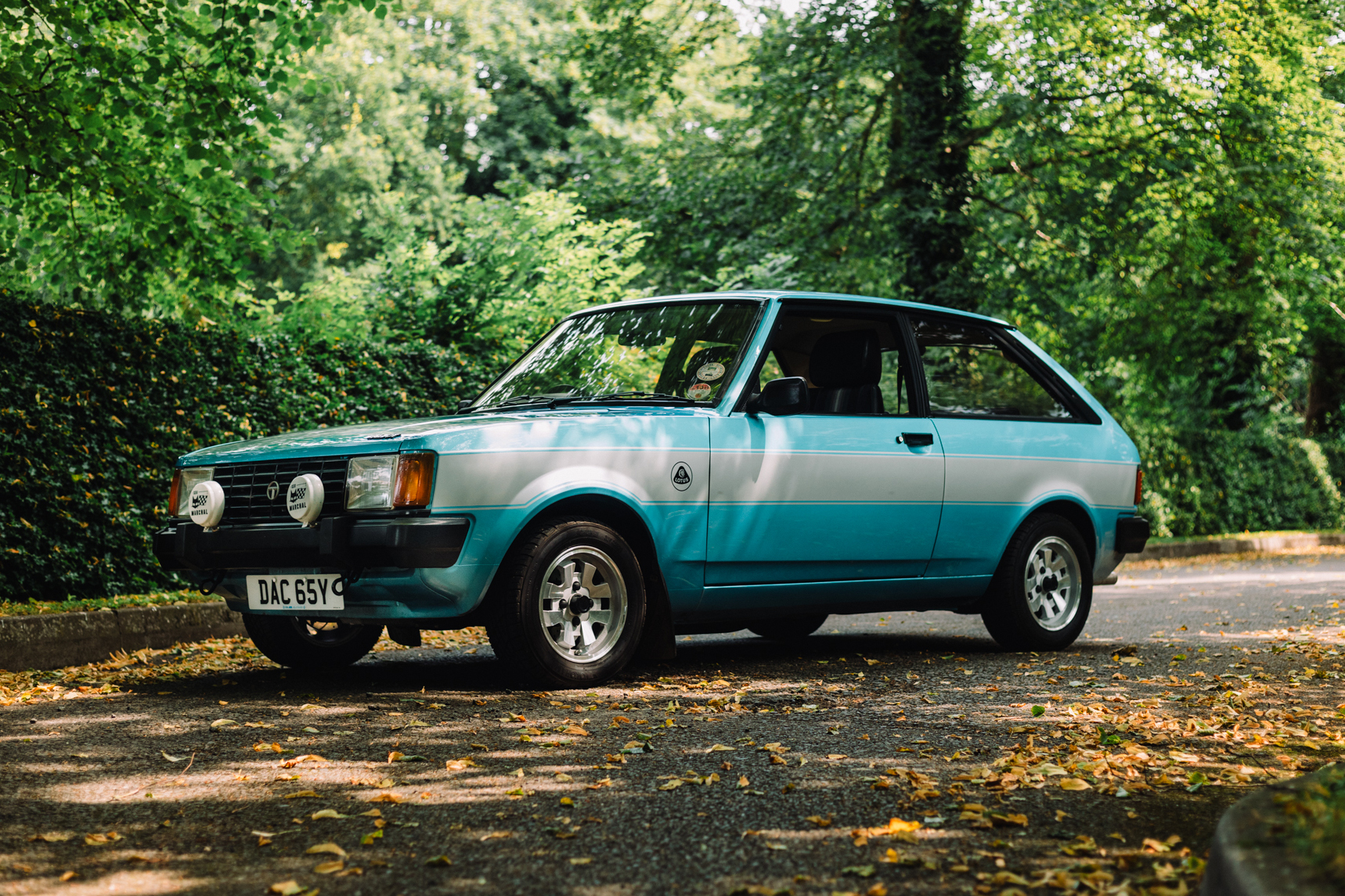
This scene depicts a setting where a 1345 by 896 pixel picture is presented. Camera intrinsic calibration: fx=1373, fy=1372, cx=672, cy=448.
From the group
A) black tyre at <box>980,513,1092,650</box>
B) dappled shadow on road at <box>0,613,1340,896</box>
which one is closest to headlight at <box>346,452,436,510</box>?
dappled shadow on road at <box>0,613,1340,896</box>

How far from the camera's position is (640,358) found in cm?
714

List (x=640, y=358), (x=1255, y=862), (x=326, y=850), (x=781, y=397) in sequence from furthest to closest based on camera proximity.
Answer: (x=640, y=358), (x=781, y=397), (x=326, y=850), (x=1255, y=862)

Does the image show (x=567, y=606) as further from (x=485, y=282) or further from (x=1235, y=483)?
(x=1235, y=483)

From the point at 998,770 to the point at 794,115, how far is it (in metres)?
17.0

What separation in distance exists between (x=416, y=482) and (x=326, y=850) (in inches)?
87.8

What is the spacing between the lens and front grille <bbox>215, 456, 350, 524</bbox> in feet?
19.1

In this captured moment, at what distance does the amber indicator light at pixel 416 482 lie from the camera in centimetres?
558

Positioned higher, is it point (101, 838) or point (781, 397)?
point (781, 397)

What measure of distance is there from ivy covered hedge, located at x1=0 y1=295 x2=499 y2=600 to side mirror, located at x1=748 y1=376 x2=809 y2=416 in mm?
4631

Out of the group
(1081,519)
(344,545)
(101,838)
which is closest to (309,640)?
(344,545)

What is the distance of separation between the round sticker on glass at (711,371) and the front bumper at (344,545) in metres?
1.63

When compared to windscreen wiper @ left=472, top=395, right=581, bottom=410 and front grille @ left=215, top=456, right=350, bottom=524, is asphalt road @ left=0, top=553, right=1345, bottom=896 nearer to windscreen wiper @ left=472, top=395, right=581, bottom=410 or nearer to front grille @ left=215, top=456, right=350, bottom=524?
front grille @ left=215, top=456, right=350, bottom=524

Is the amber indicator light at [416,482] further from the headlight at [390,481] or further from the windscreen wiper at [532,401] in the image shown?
the windscreen wiper at [532,401]

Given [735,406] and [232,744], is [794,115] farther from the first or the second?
[232,744]
